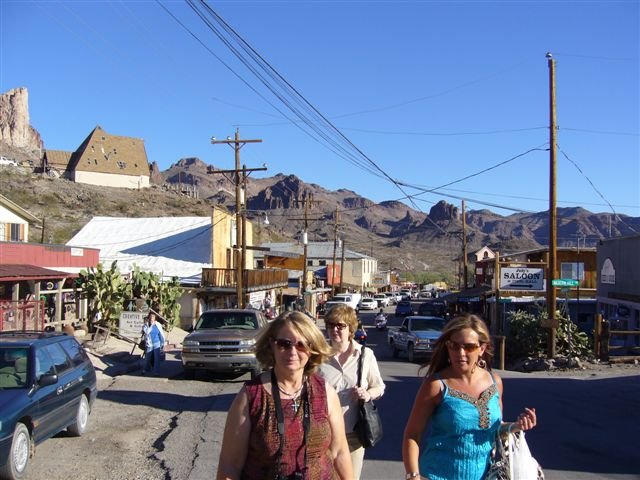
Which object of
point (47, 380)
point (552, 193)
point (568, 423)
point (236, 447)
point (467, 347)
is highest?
point (552, 193)

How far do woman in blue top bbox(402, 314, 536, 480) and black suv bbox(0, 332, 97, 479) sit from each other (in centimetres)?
477

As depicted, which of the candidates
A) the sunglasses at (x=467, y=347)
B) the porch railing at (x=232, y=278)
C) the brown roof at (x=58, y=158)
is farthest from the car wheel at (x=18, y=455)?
the brown roof at (x=58, y=158)

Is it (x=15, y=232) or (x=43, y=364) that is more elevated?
(x=15, y=232)

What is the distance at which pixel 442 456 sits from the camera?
13.1ft

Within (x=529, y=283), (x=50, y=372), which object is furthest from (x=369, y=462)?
(x=529, y=283)

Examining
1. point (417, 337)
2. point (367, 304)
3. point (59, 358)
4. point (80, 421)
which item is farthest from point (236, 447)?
point (367, 304)

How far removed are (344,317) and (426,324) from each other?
59.8 ft

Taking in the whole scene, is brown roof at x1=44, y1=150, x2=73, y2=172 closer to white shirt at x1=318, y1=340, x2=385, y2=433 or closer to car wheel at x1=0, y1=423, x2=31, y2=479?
car wheel at x1=0, y1=423, x2=31, y2=479

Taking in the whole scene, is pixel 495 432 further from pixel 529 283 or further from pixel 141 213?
pixel 141 213

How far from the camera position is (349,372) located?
517 centimetres

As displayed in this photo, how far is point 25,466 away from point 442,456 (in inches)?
211

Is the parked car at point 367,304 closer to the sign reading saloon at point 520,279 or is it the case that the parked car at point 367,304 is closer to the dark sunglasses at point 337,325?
the sign reading saloon at point 520,279

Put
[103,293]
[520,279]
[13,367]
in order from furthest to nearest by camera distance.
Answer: [520,279], [103,293], [13,367]

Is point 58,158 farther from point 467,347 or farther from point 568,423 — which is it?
point 467,347
